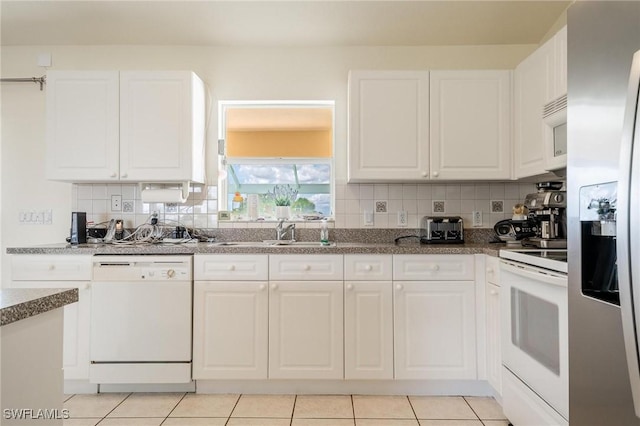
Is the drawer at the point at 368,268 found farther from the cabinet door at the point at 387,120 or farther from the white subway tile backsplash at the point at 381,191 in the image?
the white subway tile backsplash at the point at 381,191

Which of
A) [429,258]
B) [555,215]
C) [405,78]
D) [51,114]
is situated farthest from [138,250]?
[555,215]

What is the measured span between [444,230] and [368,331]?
3.08 ft

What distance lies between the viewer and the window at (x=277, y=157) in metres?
2.95

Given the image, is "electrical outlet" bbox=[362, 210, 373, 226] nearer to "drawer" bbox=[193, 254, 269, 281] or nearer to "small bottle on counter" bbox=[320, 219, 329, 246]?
"small bottle on counter" bbox=[320, 219, 329, 246]

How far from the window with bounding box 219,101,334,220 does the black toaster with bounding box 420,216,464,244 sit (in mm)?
794

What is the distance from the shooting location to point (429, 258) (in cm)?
222

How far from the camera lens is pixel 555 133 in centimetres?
209

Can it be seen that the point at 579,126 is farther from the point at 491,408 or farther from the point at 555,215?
the point at 491,408

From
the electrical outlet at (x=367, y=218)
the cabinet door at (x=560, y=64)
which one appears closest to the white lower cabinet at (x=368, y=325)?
the electrical outlet at (x=367, y=218)

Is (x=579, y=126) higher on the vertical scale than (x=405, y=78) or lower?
lower

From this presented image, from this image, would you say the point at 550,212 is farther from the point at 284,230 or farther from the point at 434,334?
the point at 284,230

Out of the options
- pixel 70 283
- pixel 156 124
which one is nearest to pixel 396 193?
pixel 156 124

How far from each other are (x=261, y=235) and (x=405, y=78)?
60.4 inches

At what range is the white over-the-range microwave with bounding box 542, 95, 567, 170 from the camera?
6.47 feet
